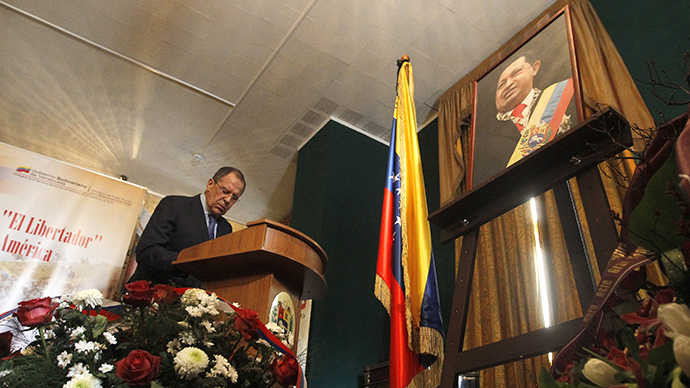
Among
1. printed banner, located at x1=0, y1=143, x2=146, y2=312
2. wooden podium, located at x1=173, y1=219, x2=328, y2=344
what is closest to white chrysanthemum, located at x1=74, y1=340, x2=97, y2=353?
wooden podium, located at x1=173, y1=219, x2=328, y2=344

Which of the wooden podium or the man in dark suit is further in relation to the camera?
the man in dark suit

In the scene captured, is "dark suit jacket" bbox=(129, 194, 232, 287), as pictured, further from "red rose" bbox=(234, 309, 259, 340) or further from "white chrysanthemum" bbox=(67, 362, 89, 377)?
"white chrysanthemum" bbox=(67, 362, 89, 377)

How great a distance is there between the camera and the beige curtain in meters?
2.62

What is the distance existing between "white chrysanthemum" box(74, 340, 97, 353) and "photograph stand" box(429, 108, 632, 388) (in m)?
0.98

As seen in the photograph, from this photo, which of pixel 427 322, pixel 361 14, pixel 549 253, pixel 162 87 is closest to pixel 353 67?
pixel 361 14

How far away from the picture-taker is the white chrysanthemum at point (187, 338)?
1178mm

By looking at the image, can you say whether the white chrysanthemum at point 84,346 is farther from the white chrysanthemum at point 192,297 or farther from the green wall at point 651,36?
the green wall at point 651,36

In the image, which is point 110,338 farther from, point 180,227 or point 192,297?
point 180,227

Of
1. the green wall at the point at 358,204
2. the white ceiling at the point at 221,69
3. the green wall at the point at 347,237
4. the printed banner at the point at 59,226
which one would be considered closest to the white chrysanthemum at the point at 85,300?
the green wall at the point at 358,204

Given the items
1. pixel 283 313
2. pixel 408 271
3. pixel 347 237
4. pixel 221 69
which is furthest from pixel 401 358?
pixel 221 69

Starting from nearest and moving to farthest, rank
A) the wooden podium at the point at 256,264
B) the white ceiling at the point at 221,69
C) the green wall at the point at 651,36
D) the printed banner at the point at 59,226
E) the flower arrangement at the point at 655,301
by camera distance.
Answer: the flower arrangement at the point at 655,301 < the wooden podium at the point at 256,264 < the green wall at the point at 651,36 < the white ceiling at the point at 221,69 < the printed banner at the point at 59,226

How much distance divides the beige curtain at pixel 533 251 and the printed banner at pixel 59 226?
2.90m

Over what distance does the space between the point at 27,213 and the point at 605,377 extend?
4657 millimetres

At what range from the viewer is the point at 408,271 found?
2455 mm
